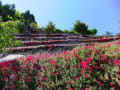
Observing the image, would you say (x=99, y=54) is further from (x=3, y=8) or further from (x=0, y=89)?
(x=3, y=8)

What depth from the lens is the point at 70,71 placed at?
6.03m

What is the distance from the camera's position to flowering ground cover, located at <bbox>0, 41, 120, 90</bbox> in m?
5.39

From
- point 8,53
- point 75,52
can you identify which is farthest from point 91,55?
point 8,53

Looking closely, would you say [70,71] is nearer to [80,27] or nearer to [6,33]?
[6,33]

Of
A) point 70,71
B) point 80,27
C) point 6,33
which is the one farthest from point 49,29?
point 70,71

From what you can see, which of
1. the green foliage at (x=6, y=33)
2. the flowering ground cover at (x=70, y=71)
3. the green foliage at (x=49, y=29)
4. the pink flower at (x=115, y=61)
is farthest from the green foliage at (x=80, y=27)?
the pink flower at (x=115, y=61)

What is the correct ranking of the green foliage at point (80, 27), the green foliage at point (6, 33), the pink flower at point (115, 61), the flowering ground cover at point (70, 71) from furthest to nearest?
the green foliage at point (80, 27)
the green foliage at point (6, 33)
the flowering ground cover at point (70, 71)
the pink flower at point (115, 61)

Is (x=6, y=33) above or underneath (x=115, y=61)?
above

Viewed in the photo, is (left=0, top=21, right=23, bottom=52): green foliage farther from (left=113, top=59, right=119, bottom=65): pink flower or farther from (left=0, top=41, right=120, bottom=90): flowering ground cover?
(left=113, top=59, right=119, bottom=65): pink flower

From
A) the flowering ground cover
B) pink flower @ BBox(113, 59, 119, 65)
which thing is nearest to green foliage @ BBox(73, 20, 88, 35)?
the flowering ground cover

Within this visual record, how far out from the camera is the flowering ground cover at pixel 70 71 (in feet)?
17.7

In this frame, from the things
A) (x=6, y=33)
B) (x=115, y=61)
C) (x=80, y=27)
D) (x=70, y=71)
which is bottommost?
(x=70, y=71)

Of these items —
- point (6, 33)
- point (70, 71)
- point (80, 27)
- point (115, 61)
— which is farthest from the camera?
point (80, 27)

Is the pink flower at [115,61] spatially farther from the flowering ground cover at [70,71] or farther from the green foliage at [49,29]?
the green foliage at [49,29]
